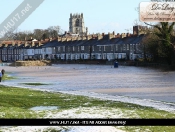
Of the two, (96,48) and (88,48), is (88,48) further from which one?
(96,48)

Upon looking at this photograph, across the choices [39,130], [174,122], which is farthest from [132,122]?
[39,130]

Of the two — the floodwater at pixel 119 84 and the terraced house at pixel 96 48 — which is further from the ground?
the terraced house at pixel 96 48

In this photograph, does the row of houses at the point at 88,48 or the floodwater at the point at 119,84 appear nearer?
the floodwater at the point at 119,84

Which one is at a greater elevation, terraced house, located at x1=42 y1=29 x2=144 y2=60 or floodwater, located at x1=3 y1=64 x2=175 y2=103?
terraced house, located at x1=42 y1=29 x2=144 y2=60

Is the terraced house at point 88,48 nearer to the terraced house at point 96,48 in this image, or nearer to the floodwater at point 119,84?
the terraced house at point 96,48

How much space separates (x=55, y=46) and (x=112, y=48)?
28.3 ft

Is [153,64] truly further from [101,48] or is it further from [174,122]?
[174,122]

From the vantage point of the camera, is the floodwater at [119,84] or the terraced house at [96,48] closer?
the floodwater at [119,84]

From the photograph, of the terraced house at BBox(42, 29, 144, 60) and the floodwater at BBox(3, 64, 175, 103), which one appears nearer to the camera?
the floodwater at BBox(3, 64, 175, 103)

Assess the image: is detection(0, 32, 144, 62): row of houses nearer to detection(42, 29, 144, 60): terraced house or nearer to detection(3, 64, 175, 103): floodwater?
detection(42, 29, 144, 60): terraced house

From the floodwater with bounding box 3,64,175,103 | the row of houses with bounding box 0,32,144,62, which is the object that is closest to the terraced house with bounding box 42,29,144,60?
the row of houses with bounding box 0,32,144,62

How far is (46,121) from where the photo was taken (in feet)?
7.63

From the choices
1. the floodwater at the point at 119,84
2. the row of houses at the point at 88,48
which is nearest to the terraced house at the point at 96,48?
the row of houses at the point at 88,48

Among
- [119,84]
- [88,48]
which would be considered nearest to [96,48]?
[88,48]
